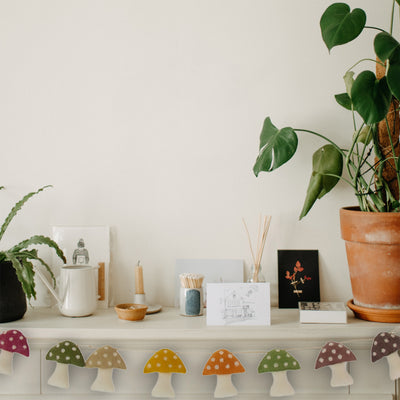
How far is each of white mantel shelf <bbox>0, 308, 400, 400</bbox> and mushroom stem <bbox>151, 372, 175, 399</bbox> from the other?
3 centimetres

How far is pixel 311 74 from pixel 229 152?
0.35 metres

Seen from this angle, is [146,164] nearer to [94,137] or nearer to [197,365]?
[94,137]

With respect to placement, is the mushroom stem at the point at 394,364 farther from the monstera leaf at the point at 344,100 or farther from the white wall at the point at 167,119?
the monstera leaf at the point at 344,100

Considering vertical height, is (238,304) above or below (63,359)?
above

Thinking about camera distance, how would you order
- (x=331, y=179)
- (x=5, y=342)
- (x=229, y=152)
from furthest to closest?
(x=229, y=152) → (x=331, y=179) → (x=5, y=342)

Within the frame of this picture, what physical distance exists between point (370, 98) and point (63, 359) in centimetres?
102

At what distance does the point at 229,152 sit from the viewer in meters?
1.46

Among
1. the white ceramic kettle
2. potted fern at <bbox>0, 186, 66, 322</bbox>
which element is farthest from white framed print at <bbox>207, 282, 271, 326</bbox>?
potted fern at <bbox>0, 186, 66, 322</bbox>

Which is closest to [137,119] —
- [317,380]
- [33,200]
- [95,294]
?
[33,200]

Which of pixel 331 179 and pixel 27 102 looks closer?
pixel 331 179

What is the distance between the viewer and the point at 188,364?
4.12 feet

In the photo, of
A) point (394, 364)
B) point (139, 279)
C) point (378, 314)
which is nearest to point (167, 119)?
point (139, 279)

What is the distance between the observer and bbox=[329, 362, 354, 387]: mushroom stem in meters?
1.21

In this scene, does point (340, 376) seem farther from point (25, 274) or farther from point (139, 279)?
point (25, 274)
